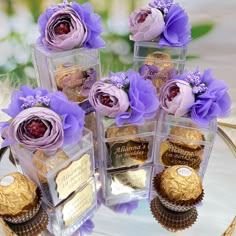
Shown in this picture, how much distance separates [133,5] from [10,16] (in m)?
0.42

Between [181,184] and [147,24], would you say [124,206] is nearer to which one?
[181,184]

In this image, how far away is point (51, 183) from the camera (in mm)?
664

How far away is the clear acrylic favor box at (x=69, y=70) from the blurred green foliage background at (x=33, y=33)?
42cm

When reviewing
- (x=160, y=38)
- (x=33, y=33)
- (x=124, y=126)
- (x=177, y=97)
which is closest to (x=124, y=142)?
(x=124, y=126)

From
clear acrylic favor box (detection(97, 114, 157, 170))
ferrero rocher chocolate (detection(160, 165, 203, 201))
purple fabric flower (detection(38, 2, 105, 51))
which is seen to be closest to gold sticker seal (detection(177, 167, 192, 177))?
ferrero rocher chocolate (detection(160, 165, 203, 201))

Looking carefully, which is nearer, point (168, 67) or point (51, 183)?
point (51, 183)

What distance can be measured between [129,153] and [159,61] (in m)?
0.23

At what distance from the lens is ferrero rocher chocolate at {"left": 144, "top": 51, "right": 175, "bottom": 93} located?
840 mm

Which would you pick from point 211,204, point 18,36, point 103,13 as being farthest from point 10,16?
point 211,204

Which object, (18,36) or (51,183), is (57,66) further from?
(18,36)

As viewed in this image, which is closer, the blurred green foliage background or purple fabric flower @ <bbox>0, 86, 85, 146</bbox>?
purple fabric flower @ <bbox>0, 86, 85, 146</bbox>

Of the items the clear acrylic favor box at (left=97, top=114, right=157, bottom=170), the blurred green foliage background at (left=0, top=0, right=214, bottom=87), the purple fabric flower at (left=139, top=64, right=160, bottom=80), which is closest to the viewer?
the clear acrylic favor box at (left=97, top=114, right=157, bottom=170)

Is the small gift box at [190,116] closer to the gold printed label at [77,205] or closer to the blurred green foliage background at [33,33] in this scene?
the gold printed label at [77,205]

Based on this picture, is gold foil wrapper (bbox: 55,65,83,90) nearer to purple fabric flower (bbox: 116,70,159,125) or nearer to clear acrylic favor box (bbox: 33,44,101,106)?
clear acrylic favor box (bbox: 33,44,101,106)
